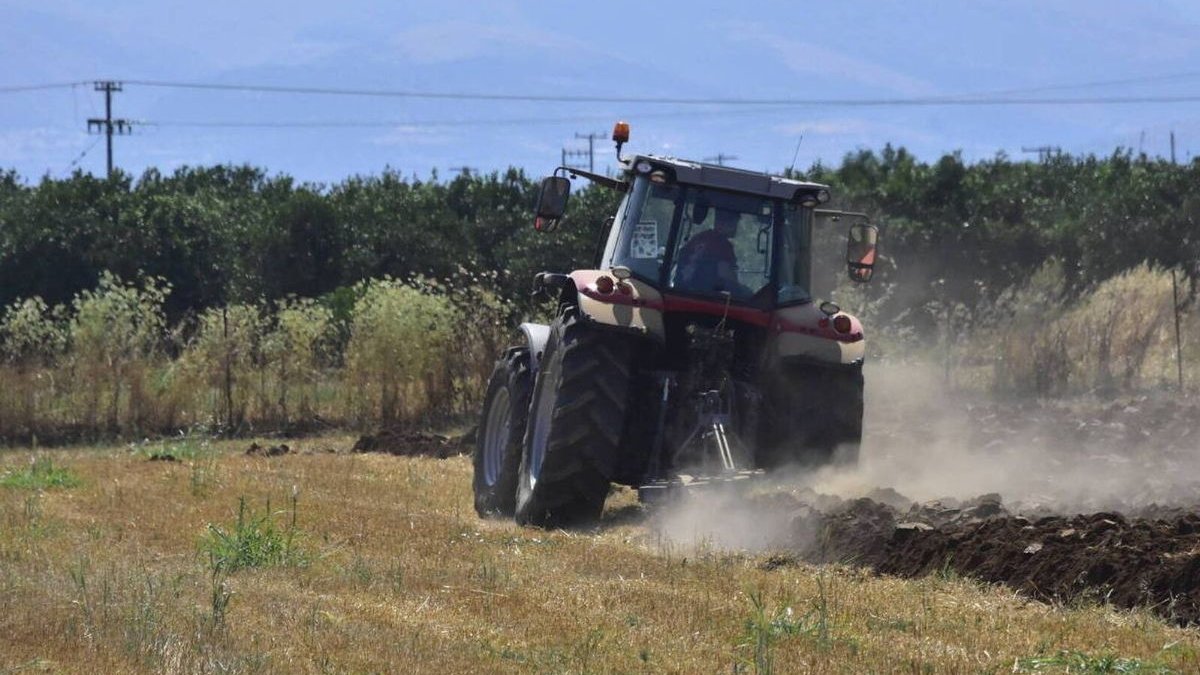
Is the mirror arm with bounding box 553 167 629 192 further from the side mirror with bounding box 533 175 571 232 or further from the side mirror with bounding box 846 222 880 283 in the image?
the side mirror with bounding box 846 222 880 283

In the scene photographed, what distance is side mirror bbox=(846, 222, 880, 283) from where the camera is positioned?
12836 millimetres

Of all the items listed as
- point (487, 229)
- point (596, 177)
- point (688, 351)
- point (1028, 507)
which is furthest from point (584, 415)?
point (487, 229)

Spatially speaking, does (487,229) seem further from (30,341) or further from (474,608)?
(474,608)

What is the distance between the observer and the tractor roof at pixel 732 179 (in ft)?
41.0

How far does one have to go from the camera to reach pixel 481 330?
2392 centimetres

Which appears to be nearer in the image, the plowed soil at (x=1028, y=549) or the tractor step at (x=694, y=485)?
the plowed soil at (x=1028, y=549)

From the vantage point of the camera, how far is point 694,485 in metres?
11.3

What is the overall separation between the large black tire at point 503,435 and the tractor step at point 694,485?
1.76 m

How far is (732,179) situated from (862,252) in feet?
3.60

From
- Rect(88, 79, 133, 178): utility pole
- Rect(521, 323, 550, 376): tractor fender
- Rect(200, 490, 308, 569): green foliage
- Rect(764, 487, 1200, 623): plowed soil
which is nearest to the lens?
Rect(764, 487, 1200, 623): plowed soil

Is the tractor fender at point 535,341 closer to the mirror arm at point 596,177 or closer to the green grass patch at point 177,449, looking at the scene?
the mirror arm at point 596,177

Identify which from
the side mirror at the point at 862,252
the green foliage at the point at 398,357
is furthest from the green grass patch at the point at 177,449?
the side mirror at the point at 862,252

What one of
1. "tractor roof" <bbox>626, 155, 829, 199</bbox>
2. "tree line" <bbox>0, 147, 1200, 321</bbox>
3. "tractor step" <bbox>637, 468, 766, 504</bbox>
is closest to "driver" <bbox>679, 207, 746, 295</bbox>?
"tractor roof" <bbox>626, 155, 829, 199</bbox>

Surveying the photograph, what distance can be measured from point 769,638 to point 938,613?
44.6 inches
